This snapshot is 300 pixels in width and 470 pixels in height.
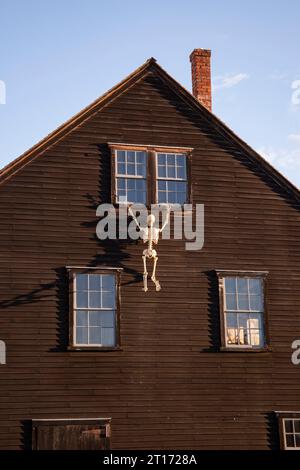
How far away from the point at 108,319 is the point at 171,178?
4.40 meters

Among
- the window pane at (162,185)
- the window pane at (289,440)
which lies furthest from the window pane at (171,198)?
the window pane at (289,440)

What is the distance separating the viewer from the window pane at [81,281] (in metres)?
17.7

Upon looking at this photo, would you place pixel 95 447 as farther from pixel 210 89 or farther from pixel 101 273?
pixel 210 89

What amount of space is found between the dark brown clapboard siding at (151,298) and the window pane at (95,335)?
376 mm

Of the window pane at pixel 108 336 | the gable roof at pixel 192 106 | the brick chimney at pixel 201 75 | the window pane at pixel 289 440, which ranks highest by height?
the brick chimney at pixel 201 75

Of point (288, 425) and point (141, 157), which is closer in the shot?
point (288, 425)

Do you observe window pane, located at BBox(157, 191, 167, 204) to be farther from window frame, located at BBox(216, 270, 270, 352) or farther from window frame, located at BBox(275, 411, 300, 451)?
window frame, located at BBox(275, 411, 300, 451)

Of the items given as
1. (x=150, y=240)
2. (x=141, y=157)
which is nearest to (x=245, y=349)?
(x=150, y=240)

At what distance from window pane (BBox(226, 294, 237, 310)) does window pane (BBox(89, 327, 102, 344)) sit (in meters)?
3.59

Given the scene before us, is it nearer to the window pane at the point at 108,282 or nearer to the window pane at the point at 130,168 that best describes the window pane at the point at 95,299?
the window pane at the point at 108,282

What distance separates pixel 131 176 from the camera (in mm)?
18906

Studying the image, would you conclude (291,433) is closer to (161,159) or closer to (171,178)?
(171,178)

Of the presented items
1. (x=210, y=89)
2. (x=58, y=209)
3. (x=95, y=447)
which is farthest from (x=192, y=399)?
(x=210, y=89)
